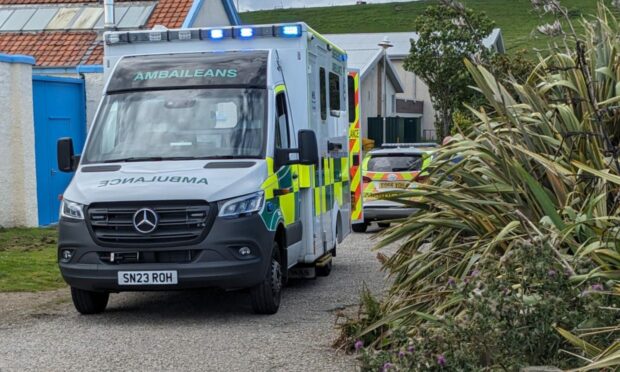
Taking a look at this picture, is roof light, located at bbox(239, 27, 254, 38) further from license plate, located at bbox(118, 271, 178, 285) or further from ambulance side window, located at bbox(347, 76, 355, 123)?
ambulance side window, located at bbox(347, 76, 355, 123)

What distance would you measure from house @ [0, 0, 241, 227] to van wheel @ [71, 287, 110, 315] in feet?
27.1

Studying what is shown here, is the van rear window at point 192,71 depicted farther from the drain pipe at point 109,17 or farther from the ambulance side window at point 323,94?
Result: the drain pipe at point 109,17

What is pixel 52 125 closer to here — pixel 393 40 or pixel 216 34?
pixel 216 34

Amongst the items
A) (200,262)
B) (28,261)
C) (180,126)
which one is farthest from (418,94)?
(200,262)

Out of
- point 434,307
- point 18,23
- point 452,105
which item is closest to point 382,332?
point 434,307

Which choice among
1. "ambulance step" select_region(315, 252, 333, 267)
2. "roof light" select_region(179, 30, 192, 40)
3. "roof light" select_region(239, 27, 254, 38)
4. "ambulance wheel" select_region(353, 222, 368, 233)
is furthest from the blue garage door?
"roof light" select_region(239, 27, 254, 38)

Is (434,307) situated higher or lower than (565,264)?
lower

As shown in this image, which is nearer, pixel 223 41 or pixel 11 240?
pixel 223 41

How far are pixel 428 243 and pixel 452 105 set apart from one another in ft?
125

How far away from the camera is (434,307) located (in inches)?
299

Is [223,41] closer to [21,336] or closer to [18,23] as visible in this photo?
[21,336]

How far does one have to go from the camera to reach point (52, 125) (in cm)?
1947

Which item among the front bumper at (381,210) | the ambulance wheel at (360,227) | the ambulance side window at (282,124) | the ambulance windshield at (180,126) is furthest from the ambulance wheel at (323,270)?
the ambulance wheel at (360,227)

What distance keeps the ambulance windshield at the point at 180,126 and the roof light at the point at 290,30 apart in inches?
32.5
